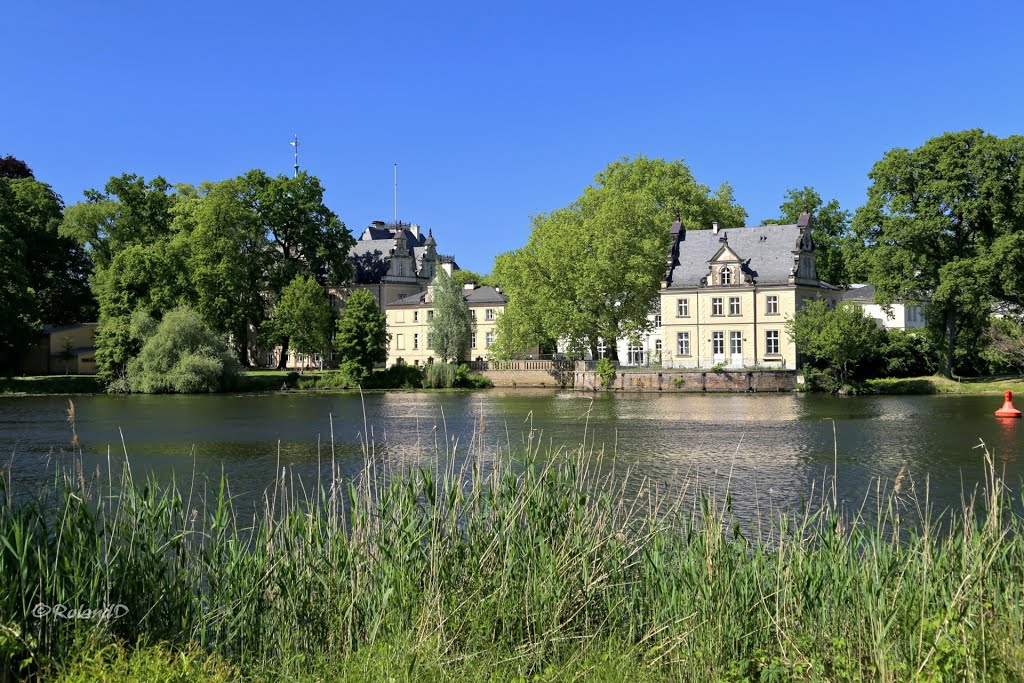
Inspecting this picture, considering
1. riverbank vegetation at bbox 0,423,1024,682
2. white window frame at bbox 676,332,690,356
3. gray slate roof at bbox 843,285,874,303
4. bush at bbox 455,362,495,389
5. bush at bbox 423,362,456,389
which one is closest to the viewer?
riverbank vegetation at bbox 0,423,1024,682

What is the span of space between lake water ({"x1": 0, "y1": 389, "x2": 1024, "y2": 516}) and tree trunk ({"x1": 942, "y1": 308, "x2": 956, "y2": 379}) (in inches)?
Result: 173

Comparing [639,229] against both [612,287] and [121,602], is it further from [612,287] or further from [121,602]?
[121,602]

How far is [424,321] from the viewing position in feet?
244

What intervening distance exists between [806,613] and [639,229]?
5286 centimetres

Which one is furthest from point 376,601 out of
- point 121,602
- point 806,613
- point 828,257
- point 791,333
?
point 828,257

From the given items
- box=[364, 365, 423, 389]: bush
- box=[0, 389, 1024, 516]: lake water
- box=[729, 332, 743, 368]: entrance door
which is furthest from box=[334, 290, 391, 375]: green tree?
box=[729, 332, 743, 368]: entrance door

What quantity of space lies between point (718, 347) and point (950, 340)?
44.7 feet

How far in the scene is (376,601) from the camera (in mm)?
7809

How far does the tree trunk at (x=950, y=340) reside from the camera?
158 ft

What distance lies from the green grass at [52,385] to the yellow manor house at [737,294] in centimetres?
3183

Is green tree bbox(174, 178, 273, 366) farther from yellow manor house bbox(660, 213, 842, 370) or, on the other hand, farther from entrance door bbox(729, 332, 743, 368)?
entrance door bbox(729, 332, 743, 368)

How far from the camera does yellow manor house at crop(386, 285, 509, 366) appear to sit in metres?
72.2

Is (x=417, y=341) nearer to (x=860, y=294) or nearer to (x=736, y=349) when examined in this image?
(x=736, y=349)

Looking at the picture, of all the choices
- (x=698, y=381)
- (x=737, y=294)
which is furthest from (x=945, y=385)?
(x=737, y=294)
